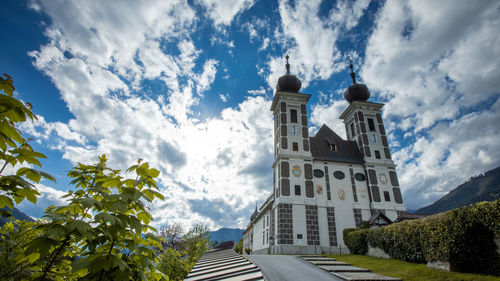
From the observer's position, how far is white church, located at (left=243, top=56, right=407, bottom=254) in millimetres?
29859

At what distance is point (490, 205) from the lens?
29.1ft

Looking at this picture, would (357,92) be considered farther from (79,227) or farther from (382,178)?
(79,227)

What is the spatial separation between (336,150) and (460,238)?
91.4ft

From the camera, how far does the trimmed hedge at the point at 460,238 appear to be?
8898 mm

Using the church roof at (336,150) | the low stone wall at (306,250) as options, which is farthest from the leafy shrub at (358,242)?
the church roof at (336,150)

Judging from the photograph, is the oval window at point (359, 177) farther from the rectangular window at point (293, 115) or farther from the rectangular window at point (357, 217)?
the rectangular window at point (293, 115)

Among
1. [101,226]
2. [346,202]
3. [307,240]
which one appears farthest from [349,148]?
[101,226]

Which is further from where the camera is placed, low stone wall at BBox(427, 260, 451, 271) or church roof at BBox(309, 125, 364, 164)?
church roof at BBox(309, 125, 364, 164)

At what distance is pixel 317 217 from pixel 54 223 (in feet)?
104

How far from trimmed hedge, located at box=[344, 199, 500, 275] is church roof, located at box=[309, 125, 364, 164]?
2193cm

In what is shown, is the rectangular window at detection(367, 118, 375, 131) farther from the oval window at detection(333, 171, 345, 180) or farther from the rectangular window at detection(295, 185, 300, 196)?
the rectangular window at detection(295, 185, 300, 196)

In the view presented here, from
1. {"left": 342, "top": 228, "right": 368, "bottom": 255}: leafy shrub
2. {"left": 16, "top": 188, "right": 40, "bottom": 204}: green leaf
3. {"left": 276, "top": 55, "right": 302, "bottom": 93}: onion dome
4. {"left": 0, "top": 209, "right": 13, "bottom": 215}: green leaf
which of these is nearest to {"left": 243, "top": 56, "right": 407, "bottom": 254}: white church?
{"left": 276, "top": 55, "right": 302, "bottom": 93}: onion dome

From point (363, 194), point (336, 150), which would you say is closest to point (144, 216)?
point (363, 194)

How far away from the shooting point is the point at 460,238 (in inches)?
388
